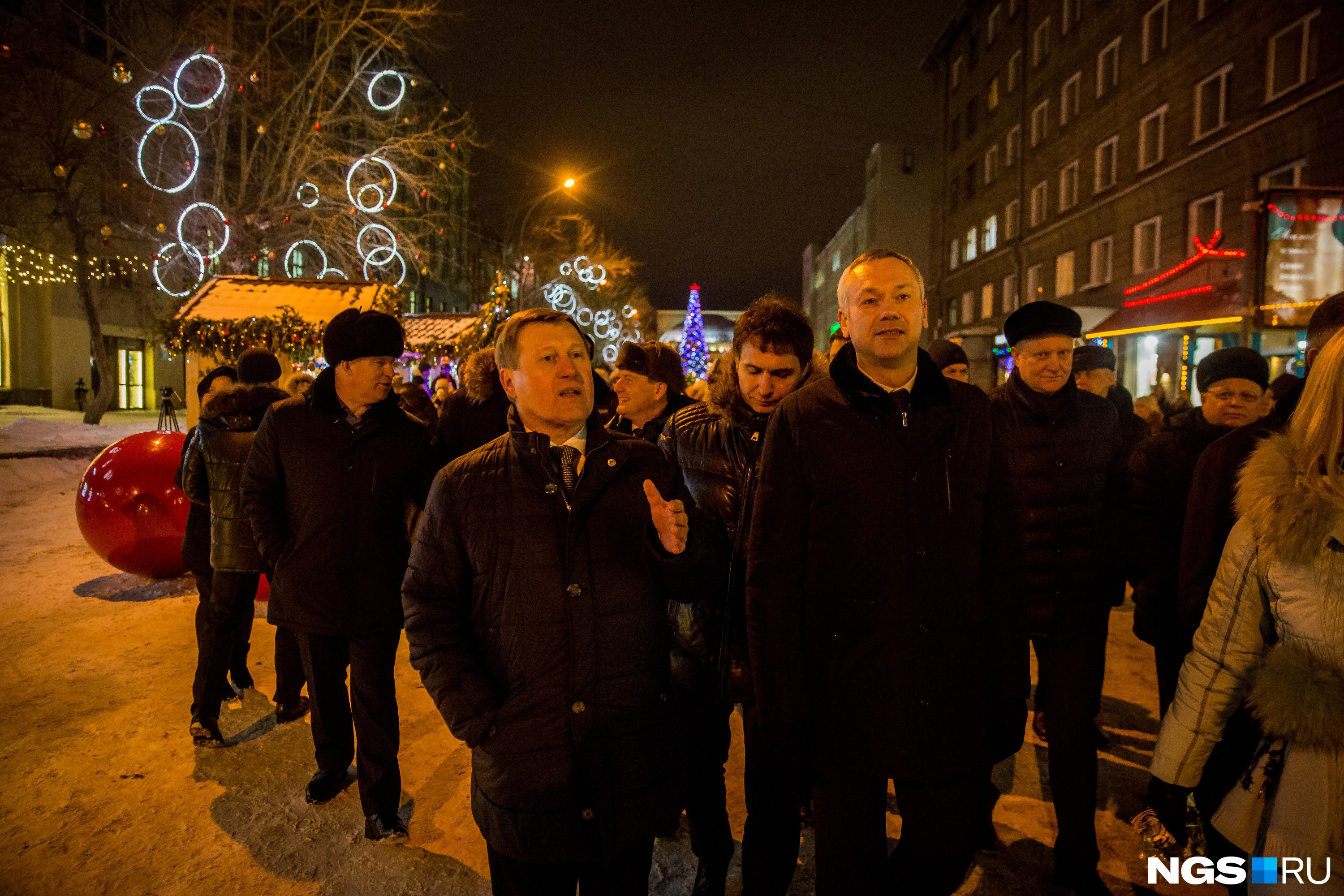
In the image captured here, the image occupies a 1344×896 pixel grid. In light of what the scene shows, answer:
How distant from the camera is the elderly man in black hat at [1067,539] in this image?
10.0 feet

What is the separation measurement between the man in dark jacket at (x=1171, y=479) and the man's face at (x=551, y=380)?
9.55 feet

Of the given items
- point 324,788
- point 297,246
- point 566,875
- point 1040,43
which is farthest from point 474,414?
point 1040,43

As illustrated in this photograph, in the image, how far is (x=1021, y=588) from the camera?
91.1 inches

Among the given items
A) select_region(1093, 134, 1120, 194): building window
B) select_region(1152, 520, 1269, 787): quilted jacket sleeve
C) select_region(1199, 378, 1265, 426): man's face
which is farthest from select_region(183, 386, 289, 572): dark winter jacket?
select_region(1093, 134, 1120, 194): building window

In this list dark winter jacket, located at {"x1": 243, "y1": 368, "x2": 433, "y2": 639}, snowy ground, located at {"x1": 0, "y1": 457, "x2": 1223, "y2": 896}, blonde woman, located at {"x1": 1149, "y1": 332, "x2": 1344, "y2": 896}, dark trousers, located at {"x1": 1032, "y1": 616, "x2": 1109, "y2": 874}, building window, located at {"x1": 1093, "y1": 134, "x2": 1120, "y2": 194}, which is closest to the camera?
blonde woman, located at {"x1": 1149, "y1": 332, "x2": 1344, "y2": 896}

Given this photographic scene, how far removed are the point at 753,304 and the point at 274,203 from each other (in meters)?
19.3

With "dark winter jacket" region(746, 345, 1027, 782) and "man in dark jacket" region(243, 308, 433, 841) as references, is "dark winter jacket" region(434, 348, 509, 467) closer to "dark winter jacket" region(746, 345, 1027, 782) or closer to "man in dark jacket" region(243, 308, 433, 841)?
"man in dark jacket" region(243, 308, 433, 841)

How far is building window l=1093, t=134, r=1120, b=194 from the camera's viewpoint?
2453 cm

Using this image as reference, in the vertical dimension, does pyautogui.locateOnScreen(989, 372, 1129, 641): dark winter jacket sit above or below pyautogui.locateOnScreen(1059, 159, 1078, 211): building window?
below

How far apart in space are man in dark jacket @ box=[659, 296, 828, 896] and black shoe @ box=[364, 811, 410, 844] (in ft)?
4.43

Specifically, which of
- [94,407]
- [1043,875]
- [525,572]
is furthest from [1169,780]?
[94,407]

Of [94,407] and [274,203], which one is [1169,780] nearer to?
[274,203]

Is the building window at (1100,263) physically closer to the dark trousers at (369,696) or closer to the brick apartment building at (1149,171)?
the brick apartment building at (1149,171)

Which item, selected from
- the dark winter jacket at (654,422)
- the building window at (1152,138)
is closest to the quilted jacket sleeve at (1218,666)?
the dark winter jacket at (654,422)
